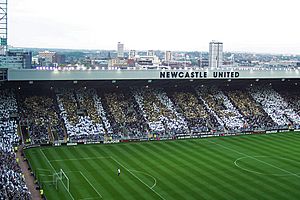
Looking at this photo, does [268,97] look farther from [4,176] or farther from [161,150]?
[4,176]

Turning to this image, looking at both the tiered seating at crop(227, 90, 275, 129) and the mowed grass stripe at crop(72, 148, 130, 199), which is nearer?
the mowed grass stripe at crop(72, 148, 130, 199)

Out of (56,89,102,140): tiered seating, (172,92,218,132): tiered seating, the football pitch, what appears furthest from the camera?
(172,92,218,132): tiered seating

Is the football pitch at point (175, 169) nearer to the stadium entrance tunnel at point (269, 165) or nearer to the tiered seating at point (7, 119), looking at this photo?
the stadium entrance tunnel at point (269, 165)

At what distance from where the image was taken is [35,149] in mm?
50406

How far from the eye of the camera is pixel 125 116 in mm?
62250

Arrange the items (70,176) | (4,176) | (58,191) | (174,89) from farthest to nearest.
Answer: (174,89) < (70,176) < (58,191) < (4,176)

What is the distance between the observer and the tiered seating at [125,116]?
5879 cm

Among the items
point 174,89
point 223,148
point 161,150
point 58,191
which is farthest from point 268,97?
point 58,191

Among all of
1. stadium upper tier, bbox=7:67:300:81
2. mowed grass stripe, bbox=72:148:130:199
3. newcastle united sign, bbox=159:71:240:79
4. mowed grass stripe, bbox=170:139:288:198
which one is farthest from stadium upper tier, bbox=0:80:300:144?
mowed grass stripe, bbox=72:148:130:199

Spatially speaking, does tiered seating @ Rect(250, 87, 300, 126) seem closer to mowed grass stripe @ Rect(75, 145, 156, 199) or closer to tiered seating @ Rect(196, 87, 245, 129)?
tiered seating @ Rect(196, 87, 245, 129)

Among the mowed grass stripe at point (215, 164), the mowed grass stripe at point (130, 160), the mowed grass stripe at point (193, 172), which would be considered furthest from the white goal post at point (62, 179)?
the mowed grass stripe at point (215, 164)

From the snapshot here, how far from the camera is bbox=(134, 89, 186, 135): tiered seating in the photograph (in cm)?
6081

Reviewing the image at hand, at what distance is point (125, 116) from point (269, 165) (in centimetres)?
2497

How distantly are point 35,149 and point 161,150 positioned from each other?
15.3m
